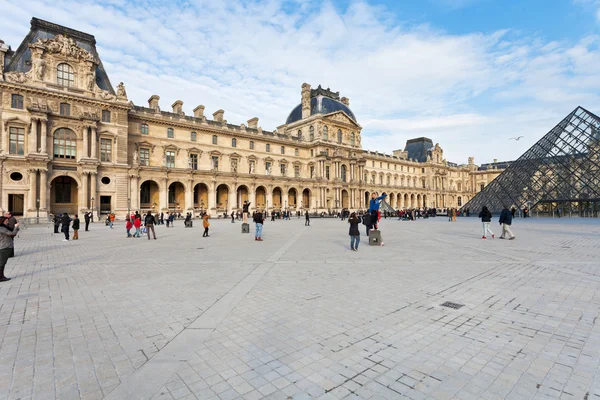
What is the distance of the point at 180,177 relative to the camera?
41.0 m

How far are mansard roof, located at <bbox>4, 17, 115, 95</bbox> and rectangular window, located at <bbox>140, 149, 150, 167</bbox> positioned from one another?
24.6 feet

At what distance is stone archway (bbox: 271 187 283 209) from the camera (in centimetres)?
5318

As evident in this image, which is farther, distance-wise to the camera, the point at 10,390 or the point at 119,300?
the point at 119,300

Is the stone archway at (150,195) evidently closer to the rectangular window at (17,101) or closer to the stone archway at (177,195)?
the stone archway at (177,195)

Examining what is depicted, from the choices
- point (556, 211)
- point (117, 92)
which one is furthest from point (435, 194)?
point (117, 92)

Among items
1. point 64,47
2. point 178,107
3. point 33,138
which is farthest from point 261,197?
point 64,47

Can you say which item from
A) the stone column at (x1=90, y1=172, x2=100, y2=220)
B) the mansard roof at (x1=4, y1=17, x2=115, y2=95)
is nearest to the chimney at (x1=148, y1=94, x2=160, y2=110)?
the mansard roof at (x1=4, y1=17, x2=115, y2=95)

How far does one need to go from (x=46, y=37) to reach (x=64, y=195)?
662 inches

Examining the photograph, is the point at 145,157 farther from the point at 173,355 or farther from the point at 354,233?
the point at 173,355

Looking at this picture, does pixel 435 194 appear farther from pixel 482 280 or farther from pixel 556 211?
pixel 482 280

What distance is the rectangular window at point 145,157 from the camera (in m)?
39.0

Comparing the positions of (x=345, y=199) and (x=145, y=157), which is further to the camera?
(x=345, y=199)

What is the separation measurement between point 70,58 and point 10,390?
40.7 m

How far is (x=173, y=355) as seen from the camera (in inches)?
141
